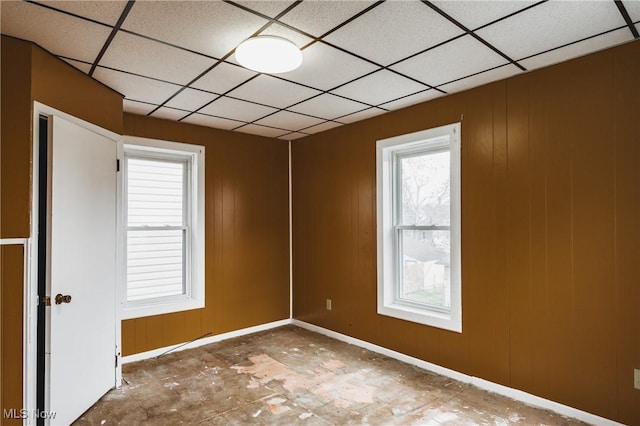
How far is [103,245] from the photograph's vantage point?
3029mm

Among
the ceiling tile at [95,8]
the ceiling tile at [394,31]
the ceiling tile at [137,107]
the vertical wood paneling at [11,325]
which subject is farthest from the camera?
the ceiling tile at [137,107]

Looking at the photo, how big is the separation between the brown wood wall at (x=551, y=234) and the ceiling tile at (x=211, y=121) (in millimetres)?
1796

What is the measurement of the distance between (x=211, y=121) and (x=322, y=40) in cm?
224

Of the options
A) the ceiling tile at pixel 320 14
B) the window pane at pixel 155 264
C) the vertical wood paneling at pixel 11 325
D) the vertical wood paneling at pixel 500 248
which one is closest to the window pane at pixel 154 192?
the window pane at pixel 155 264

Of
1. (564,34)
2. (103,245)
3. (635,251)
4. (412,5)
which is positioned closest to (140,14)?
(412,5)

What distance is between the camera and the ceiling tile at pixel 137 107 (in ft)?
11.7

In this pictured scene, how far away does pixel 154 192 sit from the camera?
4.11m

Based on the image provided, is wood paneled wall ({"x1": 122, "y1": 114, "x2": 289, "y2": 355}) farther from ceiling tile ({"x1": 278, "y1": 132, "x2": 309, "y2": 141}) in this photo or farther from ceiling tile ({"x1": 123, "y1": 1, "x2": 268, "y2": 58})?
ceiling tile ({"x1": 123, "y1": 1, "x2": 268, "y2": 58})

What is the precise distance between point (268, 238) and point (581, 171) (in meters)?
3.50

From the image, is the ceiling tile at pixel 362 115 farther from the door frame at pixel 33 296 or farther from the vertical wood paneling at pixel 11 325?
the vertical wood paneling at pixel 11 325

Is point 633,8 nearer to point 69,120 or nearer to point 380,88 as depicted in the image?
point 380,88

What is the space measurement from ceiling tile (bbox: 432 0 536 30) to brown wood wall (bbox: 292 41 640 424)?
1015 millimetres

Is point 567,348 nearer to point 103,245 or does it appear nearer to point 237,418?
point 237,418

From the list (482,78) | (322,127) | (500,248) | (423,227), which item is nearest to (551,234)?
(500,248)
